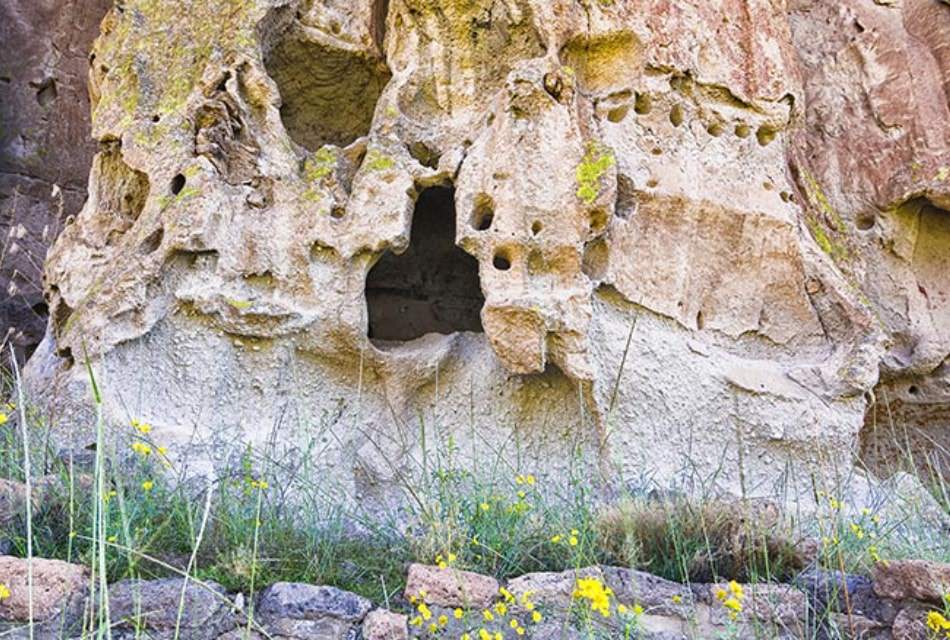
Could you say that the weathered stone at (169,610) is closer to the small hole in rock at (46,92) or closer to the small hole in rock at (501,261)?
the small hole in rock at (501,261)

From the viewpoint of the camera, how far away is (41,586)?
8.29ft

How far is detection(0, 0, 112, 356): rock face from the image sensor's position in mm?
6676

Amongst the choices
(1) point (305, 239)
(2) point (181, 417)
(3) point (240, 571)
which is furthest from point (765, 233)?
(3) point (240, 571)

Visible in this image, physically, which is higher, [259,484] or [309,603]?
Answer: [259,484]

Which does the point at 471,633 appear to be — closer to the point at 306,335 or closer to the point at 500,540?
the point at 500,540

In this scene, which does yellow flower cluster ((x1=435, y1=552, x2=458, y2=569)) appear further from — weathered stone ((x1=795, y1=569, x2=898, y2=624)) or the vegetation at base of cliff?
weathered stone ((x1=795, y1=569, x2=898, y2=624))

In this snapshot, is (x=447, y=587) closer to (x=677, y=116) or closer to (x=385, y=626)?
(x=385, y=626)

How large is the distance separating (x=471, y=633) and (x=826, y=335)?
3279 mm

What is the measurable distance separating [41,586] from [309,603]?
2.29 ft

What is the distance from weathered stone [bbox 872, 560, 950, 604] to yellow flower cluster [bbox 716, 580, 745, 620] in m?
0.40

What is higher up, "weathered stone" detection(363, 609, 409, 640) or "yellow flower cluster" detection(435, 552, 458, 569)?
"yellow flower cluster" detection(435, 552, 458, 569)

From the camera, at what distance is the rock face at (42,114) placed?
21.9 feet

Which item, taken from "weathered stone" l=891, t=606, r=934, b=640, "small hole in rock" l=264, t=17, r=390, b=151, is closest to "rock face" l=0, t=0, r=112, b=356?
"small hole in rock" l=264, t=17, r=390, b=151

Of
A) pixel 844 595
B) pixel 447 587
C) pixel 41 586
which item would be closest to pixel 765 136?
pixel 844 595
